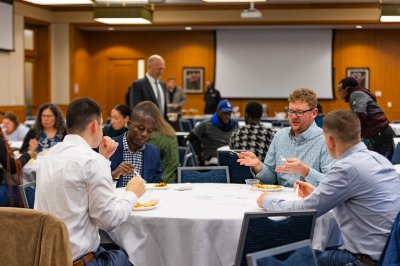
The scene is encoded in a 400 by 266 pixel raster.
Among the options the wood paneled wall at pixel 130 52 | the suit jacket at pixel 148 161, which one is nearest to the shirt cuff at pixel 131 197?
the suit jacket at pixel 148 161

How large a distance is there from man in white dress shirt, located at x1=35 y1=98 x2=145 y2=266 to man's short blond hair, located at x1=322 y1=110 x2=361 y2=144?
3.66 ft

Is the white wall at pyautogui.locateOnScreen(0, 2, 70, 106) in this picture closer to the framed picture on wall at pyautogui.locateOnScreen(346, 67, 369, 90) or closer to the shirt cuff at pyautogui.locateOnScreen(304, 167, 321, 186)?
the framed picture on wall at pyautogui.locateOnScreen(346, 67, 369, 90)

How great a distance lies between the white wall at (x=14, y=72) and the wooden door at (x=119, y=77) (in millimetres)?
4357

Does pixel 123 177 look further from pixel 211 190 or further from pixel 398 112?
pixel 398 112

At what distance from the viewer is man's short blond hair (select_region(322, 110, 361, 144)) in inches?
125

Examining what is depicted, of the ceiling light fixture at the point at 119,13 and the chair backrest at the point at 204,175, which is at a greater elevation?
the ceiling light fixture at the point at 119,13

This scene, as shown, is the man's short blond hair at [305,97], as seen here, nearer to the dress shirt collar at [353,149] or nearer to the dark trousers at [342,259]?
the dress shirt collar at [353,149]

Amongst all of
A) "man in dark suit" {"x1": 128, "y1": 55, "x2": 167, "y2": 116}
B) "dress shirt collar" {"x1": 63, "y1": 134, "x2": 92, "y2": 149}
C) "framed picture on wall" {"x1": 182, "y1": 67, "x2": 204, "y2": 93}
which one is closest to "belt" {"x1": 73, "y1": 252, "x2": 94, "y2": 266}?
"dress shirt collar" {"x1": 63, "y1": 134, "x2": 92, "y2": 149}

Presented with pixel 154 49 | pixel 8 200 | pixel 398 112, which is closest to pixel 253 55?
pixel 154 49

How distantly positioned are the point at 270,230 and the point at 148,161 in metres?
1.92

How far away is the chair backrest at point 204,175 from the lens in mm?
4969

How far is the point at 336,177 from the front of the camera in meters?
3.07

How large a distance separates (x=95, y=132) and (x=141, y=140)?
59.0 inches

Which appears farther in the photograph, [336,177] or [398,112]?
[398,112]
